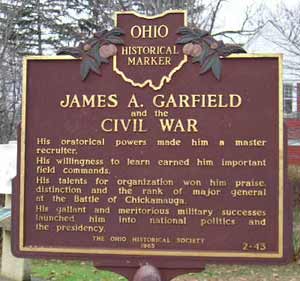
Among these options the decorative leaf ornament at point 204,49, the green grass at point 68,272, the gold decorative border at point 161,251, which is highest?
the decorative leaf ornament at point 204,49

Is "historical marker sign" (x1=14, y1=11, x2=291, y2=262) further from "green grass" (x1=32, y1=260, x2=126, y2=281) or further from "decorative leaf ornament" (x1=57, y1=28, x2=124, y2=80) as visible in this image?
"green grass" (x1=32, y1=260, x2=126, y2=281)

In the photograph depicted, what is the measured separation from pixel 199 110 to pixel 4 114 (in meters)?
15.1

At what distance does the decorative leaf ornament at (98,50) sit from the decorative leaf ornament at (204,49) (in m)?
0.48

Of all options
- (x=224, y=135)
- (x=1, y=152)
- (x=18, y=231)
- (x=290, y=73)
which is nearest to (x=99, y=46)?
(x=224, y=135)

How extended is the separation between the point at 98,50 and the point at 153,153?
2.87 ft

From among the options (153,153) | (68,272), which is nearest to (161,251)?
(153,153)

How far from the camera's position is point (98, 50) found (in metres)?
4.54

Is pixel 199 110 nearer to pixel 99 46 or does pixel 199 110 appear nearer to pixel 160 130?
pixel 160 130

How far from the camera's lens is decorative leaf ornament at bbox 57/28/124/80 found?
4.52m

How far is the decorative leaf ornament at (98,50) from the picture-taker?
452 cm

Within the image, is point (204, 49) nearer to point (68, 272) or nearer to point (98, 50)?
point (98, 50)

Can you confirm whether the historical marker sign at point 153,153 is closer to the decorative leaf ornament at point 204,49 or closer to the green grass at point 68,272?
the decorative leaf ornament at point 204,49

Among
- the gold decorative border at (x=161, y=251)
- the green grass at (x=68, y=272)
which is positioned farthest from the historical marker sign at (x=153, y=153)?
the green grass at (x=68, y=272)

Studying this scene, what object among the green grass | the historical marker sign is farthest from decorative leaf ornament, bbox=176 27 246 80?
the green grass
